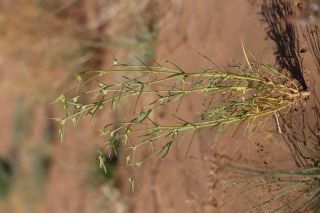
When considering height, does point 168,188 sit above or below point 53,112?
below

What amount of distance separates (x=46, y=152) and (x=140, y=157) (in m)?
1.89

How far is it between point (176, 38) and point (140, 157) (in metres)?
0.76

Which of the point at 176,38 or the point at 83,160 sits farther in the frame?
the point at 83,160

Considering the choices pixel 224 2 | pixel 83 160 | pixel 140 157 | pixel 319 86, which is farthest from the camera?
pixel 83 160

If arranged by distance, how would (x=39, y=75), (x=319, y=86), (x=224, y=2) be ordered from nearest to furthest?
(x=319, y=86) → (x=224, y=2) → (x=39, y=75)

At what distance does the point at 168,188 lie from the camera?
3662mm

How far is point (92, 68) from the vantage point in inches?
108

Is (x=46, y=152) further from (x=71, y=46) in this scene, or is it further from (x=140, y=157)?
(x=140, y=157)

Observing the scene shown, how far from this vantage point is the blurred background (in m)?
3.33

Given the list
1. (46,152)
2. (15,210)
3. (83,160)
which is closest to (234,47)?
(83,160)

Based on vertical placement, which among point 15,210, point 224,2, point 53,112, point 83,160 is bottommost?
point 15,210

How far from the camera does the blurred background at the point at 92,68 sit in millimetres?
3330

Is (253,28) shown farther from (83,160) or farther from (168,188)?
(83,160)

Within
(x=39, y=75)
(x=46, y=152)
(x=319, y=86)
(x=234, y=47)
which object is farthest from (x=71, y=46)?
(x=319, y=86)
